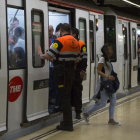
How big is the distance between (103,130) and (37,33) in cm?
212

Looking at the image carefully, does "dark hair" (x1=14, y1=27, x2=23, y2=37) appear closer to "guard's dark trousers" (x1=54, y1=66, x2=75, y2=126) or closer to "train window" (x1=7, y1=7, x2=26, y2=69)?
"train window" (x1=7, y1=7, x2=26, y2=69)

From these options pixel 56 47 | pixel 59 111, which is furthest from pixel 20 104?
pixel 59 111

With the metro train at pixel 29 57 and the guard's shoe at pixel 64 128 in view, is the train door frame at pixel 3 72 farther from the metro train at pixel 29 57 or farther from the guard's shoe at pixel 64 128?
the guard's shoe at pixel 64 128

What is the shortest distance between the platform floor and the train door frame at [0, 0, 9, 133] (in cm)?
76

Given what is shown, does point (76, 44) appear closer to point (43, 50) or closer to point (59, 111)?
point (43, 50)

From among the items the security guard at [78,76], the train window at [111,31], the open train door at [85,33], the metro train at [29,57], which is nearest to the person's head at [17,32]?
the metro train at [29,57]

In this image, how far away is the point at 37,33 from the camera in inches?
294

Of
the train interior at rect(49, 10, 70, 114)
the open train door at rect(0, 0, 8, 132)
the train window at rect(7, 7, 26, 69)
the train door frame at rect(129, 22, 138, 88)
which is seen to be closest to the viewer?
the open train door at rect(0, 0, 8, 132)

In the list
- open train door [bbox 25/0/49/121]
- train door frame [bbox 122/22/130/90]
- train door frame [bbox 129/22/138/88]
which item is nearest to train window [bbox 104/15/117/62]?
train door frame [bbox 122/22/130/90]

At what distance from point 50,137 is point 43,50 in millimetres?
1573

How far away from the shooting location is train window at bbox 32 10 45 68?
735cm

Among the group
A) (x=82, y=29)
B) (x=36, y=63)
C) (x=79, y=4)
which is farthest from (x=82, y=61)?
(x=79, y=4)

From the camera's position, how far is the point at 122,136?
732cm

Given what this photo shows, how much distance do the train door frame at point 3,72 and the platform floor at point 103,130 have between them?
760 mm
